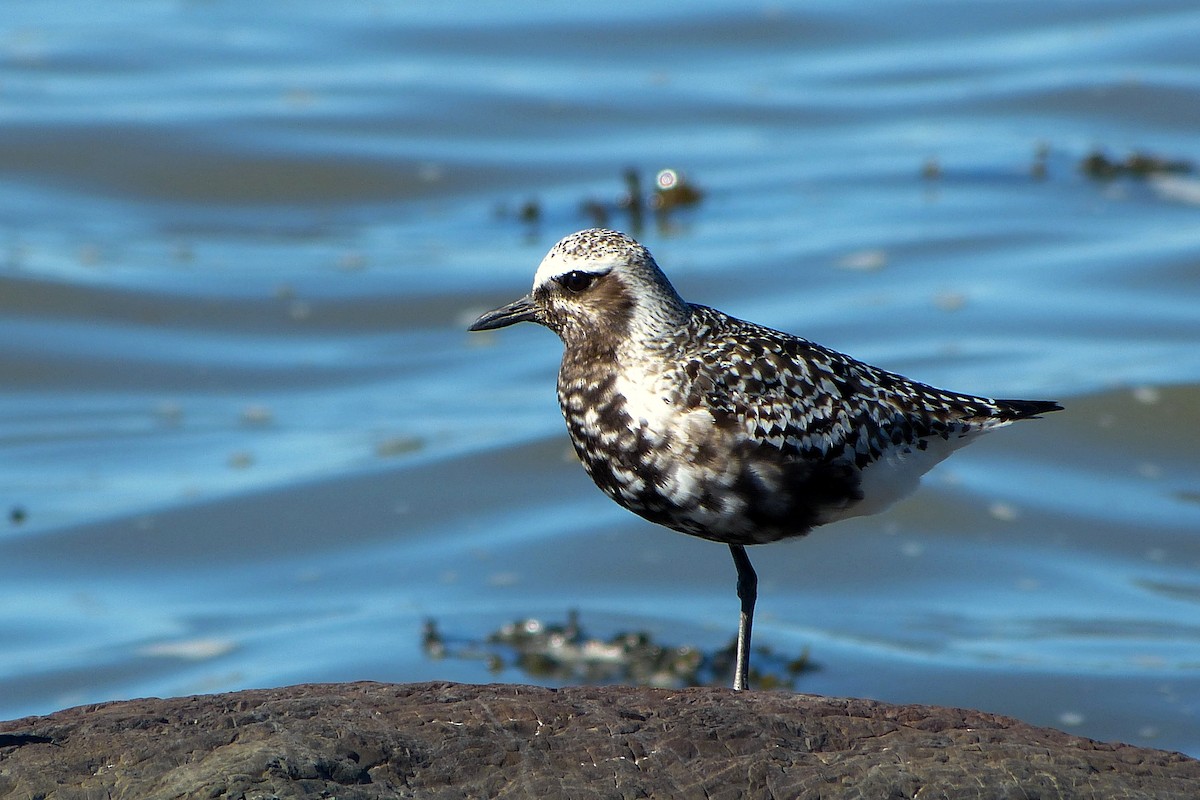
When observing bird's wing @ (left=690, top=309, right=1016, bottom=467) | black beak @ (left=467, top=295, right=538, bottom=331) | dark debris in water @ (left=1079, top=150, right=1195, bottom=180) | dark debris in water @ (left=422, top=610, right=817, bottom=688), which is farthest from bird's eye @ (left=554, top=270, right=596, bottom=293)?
dark debris in water @ (left=1079, top=150, right=1195, bottom=180)

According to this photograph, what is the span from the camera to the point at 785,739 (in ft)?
18.2

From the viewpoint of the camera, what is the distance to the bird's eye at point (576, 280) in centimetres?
703

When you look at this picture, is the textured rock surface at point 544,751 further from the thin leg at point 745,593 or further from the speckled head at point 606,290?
the speckled head at point 606,290

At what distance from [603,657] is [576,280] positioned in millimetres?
4937

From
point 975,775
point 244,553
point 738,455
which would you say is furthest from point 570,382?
point 244,553

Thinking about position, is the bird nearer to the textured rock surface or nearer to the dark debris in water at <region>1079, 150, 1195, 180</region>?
the textured rock surface

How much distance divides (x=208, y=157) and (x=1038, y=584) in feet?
43.5

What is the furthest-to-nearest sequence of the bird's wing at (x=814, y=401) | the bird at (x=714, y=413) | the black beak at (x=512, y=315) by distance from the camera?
the black beak at (x=512, y=315) < the bird's wing at (x=814, y=401) < the bird at (x=714, y=413)

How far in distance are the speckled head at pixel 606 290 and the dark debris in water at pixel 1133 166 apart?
47.2ft

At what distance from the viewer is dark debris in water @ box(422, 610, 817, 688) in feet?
36.3

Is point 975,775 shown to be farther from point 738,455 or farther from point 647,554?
point 647,554

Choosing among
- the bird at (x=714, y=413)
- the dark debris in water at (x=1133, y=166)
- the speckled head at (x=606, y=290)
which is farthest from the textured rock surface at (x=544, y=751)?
the dark debris in water at (x=1133, y=166)

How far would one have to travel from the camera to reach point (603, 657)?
37.4 feet

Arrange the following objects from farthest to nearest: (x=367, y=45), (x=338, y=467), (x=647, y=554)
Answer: (x=367, y=45), (x=338, y=467), (x=647, y=554)
